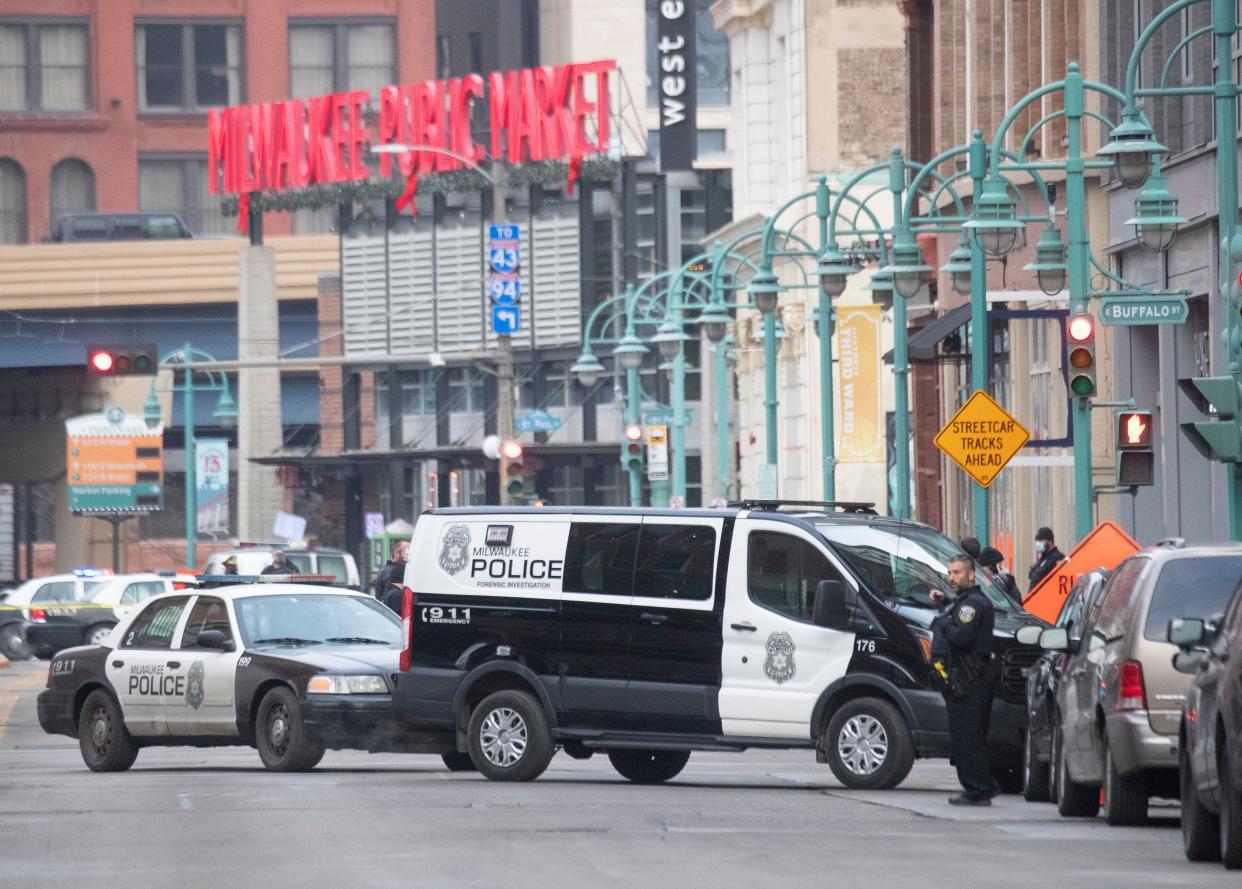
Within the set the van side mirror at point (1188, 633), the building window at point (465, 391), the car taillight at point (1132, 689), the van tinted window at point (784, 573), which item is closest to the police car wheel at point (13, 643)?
the building window at point (465, 391)

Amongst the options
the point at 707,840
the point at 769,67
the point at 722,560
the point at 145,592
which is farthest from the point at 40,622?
the point at 707,840

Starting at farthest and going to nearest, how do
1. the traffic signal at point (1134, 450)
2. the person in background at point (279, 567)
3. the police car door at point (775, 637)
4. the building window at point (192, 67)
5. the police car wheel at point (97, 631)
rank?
the building window at point (192, 67) → the police car wheel at point (97, 631) → the person in background at point (279, 567) → the traffic signal at point (1134, 450) → the police car door at point (775, 637)

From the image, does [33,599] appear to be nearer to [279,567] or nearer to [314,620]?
[279,567]

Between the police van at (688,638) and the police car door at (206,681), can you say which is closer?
the police van at (688,638)

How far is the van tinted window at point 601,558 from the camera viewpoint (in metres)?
19.2

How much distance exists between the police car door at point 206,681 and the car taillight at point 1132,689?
870 cm

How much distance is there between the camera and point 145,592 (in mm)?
46469

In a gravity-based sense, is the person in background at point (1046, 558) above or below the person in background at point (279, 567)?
above

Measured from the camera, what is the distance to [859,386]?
51.2 meters

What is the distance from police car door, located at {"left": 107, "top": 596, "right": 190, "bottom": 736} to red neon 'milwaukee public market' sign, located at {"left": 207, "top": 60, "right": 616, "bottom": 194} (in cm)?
5101

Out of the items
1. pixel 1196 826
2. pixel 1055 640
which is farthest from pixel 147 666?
pixel 1196 826

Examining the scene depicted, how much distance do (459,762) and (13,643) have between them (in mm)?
29037

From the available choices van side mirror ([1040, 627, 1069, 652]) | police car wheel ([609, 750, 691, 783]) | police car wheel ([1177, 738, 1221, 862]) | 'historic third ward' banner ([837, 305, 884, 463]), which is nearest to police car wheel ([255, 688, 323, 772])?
police car wheel ([609, 750, 691, 783])

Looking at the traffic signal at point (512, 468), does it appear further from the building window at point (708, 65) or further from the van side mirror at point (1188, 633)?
the building window at point (708, 65)
